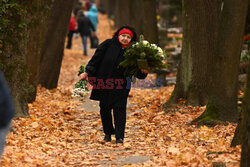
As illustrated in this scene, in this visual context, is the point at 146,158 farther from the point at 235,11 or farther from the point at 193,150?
the point at 235,11

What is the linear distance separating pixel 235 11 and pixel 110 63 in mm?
2540

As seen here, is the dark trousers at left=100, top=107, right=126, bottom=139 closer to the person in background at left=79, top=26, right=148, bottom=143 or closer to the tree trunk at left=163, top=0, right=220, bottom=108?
the person in background at left=79, top=26, right=148, bottom=143

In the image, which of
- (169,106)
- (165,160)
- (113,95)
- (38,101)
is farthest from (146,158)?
(38,101)

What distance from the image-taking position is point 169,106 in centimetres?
1315

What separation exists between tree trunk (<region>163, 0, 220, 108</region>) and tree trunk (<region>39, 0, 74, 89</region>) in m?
4.90

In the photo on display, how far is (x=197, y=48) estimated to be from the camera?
12.7m

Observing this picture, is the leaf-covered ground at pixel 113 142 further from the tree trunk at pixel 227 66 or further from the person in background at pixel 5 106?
the person in background at pixel 5 106

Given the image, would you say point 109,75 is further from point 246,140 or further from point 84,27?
point 84,27

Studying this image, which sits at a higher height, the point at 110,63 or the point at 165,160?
the point at 110,63

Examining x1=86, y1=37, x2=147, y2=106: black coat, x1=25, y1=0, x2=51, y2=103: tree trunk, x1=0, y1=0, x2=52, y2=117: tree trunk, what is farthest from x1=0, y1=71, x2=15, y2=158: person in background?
x1=25, y1=0, x2=51, y2=103: tree trunk

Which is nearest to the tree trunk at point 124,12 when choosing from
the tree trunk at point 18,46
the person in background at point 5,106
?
the tree trunk at point 18,46

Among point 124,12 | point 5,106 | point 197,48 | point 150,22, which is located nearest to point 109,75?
Answer: point 197,48

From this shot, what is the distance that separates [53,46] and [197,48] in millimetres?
5455

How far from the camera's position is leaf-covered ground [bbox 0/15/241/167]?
7488 millimetres
